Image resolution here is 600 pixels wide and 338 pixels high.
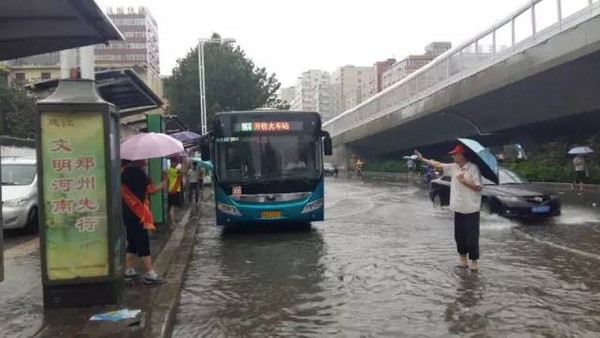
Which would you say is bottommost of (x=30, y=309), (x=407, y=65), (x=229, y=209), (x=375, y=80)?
(x=30, y=309)

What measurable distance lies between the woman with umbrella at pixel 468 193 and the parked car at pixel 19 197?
9.19 metres

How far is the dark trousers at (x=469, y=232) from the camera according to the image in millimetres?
8961

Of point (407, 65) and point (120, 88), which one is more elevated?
point (407, 65)

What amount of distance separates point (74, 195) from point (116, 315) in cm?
135

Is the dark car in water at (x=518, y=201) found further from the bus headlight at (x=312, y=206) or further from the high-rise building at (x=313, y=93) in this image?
the high-rise building at (x=313, y=93)

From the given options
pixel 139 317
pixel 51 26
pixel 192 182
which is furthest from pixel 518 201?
pixel 192 182

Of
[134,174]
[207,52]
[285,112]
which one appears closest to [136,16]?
[207,52]

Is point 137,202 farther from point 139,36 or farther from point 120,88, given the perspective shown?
point 139,36

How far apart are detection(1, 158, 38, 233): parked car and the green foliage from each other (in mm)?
20281

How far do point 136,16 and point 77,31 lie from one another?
242ft

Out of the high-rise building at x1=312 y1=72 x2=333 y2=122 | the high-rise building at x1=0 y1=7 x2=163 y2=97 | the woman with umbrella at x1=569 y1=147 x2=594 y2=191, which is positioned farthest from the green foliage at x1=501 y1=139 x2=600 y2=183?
the high-rise building at x1=312 y1=72 x2=333 y2=122

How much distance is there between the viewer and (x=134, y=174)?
7.91m

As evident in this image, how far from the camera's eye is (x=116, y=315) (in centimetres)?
623

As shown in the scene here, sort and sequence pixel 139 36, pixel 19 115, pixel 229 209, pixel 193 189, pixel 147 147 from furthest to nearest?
pixel 139 36 < pixel 19 115 < pixel 193 189 < pixel 229 209 < pixel 147 147
